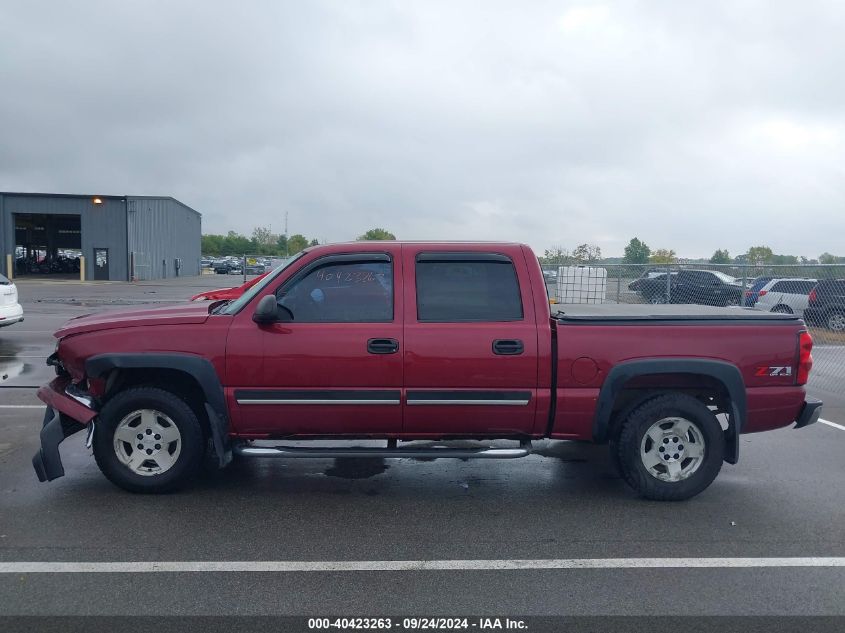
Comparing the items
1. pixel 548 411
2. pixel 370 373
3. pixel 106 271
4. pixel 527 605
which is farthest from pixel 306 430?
pixel 106 271

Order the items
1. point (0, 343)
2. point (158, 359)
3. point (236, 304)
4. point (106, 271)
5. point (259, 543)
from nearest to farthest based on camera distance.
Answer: point (259, 543)
point (158, 359)
point (236, 304)
point (0, 343)
point (106, 271)

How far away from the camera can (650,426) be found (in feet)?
16.9

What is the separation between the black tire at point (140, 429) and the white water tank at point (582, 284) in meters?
10.1

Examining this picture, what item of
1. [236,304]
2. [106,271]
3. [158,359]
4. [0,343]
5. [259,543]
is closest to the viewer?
[259,543]

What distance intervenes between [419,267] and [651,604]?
2.74m

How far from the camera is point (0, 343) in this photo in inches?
540

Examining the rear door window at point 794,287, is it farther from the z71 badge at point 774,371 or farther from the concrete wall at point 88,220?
the concrete wall at point 88,220

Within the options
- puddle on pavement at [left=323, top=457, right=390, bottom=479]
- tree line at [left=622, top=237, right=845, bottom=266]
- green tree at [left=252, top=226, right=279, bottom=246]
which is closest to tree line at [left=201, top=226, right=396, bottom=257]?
green tree at [left=252, top=226, right=279, bottom=246]

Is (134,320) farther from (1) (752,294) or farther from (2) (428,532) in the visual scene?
(1) (752,294)

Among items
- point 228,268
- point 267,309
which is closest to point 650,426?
point 267,309

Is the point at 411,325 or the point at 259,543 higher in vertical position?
the point at 411,325

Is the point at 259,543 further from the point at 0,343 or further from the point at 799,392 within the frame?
the point at 0,343

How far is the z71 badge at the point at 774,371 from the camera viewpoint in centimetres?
515

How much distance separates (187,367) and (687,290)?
528 inches
